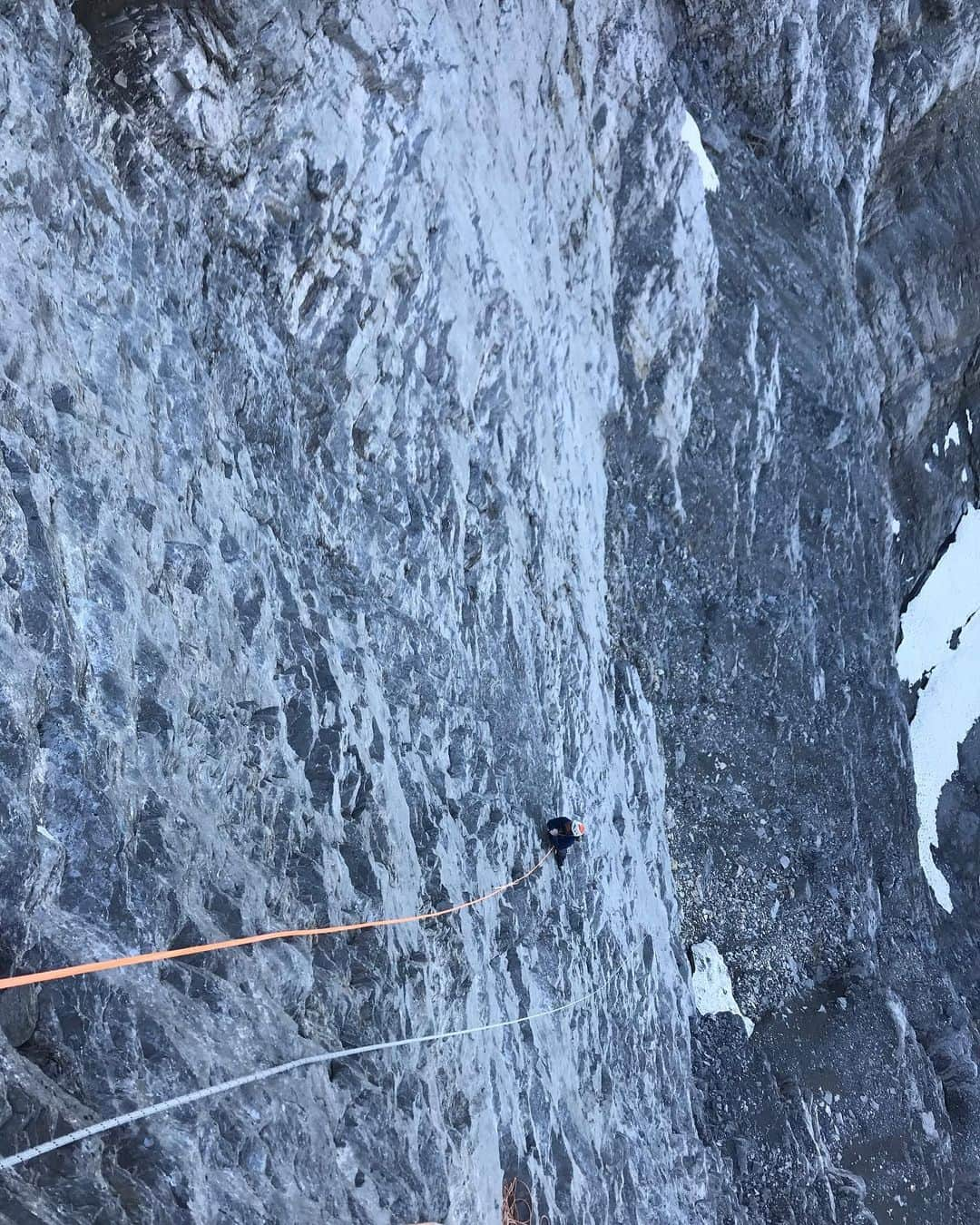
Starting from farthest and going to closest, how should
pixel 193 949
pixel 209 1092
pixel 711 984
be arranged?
pixel 711 984 < pixel 193 949 < pixel 209 1092

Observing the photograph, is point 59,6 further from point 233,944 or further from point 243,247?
point 233,944

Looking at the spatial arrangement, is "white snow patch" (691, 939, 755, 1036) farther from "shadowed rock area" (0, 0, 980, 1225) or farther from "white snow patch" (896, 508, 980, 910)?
"white snow patch" (896, 508, 980, 910)

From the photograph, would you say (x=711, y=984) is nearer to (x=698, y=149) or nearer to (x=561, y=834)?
(x=561, y=834)

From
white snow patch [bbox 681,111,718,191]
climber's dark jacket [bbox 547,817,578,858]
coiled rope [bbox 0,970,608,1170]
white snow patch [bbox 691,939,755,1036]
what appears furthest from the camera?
white snow patch [bbox 681,111,718,191]

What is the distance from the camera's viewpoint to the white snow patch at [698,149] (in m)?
13.3

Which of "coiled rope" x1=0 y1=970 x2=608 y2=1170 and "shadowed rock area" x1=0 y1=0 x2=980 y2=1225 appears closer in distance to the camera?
"coiled rope" x1=0 y1=970 x2=608 y2=1170

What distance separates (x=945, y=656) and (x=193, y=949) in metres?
20.1

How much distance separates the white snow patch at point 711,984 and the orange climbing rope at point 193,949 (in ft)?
20.1

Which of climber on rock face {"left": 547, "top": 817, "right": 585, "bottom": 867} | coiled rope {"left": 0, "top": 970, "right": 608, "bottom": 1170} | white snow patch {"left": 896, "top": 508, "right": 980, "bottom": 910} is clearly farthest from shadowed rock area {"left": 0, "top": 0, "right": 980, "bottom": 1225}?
white snow patch {"left": 896, "top": 508, "right": 980, "bottom": 910}

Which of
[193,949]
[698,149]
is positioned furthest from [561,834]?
[698,149]

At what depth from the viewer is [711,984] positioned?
489 inches

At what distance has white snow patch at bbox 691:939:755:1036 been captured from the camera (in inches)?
480

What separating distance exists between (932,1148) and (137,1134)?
42.3ft

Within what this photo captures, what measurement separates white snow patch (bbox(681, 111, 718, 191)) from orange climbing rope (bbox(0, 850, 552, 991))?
10685 mm
